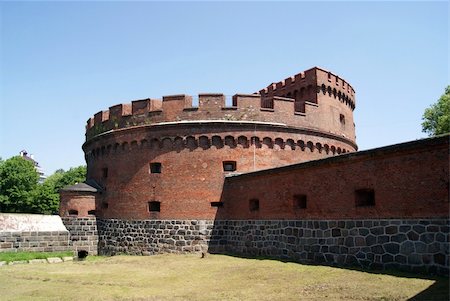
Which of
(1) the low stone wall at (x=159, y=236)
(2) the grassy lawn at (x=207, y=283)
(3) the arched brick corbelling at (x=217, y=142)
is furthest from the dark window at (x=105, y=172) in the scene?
(2) the grassy lawn at (x=207, y=283)

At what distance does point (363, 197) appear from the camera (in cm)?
1110

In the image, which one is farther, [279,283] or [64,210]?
[64,210]

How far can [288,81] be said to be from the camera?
20.9 metres

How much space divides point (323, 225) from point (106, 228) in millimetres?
11756

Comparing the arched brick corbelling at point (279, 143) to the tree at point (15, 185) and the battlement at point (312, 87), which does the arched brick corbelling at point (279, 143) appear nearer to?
the battlement at point (312, 87)

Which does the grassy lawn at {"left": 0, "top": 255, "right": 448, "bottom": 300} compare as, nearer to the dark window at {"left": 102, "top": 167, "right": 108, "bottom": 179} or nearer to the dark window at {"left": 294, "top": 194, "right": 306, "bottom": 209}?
the dark window at {"left": 294, "top": 194, "right": 306, "bottom": 209}

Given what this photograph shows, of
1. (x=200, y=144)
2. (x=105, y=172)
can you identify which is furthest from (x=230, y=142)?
(x=105, y=172)

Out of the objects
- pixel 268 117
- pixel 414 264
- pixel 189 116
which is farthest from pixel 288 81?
pixel 414 264

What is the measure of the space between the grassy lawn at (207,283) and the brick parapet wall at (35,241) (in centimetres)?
368

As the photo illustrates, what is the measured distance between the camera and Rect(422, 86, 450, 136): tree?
84.6ft

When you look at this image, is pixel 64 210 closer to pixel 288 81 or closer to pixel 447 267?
pixel 288 81

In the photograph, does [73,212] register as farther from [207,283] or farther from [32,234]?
[207,283]

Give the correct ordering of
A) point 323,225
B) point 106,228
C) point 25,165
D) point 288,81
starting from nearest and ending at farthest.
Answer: point 323,225, point 106,228, point 288,81, point 25,165

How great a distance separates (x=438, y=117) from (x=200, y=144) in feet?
62.6
